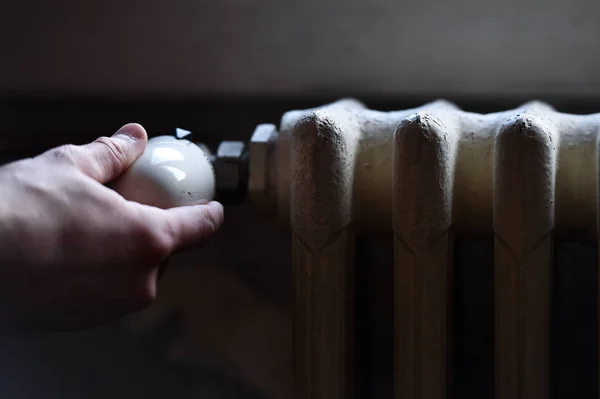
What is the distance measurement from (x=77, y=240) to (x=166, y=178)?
91 mm

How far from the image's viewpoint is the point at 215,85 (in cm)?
83

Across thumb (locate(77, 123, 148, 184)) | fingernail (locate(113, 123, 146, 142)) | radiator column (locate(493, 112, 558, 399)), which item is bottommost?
radiator column (locate(493, 112, 558, 399))

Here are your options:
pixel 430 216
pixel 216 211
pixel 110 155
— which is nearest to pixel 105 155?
pixel 110 155

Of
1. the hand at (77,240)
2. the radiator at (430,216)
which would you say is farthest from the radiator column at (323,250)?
the hand at (77,240)

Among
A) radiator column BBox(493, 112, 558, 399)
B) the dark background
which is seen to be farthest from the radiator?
the dark background

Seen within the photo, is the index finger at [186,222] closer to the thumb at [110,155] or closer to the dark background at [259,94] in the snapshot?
the thumb at [110,155]

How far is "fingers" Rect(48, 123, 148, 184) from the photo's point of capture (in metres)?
0.57

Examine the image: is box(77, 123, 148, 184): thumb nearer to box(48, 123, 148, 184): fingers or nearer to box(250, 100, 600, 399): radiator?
box(48, 123, 148, 184): fingers

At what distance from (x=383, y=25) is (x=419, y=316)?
0.35 meters

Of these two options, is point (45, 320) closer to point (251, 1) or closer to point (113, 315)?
point (113, 315)

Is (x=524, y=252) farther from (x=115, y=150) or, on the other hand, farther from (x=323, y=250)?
(x=115, y=150)

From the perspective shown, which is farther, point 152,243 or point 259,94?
point 259,94

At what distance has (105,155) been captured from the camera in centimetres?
58

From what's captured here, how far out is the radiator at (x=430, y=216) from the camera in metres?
0.58
